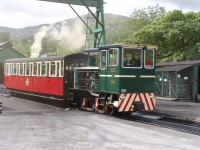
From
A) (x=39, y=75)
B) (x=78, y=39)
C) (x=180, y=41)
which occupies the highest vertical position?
(x=78, y=39)

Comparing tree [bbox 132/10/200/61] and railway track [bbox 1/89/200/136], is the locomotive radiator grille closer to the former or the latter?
railway track [bbox 1/89/200/136]

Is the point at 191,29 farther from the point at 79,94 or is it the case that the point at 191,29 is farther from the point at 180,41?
the point at 79,94

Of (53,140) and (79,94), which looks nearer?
(53,140)

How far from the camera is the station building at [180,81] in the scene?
79.0 feet

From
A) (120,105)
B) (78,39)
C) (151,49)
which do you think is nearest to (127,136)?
(120,105)

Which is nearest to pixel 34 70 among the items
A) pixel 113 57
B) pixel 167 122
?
pixel 113 57

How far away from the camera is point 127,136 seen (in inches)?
423

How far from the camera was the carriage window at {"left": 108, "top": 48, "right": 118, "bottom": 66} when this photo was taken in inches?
606

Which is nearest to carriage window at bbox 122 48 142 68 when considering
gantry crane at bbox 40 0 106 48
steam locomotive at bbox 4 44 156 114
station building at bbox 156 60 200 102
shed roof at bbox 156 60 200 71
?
steam locomotive at bbox 4 44 156 114

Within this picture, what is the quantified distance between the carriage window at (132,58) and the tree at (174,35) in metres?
17.8

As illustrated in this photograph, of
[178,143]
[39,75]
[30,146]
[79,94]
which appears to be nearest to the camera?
[30,146]

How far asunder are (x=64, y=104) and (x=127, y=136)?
8.95 meters

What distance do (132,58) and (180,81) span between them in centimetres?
1025

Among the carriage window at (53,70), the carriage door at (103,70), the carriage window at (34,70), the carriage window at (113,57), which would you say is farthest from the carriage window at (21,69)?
the carriage window at (113,57)
